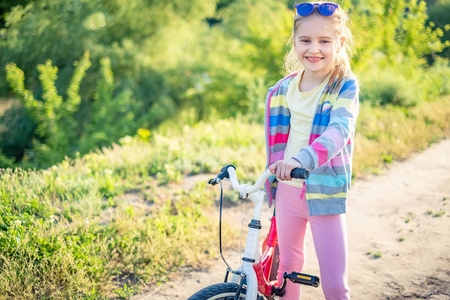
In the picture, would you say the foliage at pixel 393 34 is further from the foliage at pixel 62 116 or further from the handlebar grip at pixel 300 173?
the handlebar grip at pixel 300 173

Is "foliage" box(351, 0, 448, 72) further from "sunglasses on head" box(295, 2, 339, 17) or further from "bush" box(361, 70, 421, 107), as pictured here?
"sunglasses on head" box(295, 2, 339, 17)

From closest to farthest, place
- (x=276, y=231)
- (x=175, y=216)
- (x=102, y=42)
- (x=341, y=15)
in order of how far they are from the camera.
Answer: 1. (x=341, y=15)
2. (x=276, y=231)
3. (x=175, y=216)
4. (x=102, y=42)

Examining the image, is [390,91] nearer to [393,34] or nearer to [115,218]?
[393,34]

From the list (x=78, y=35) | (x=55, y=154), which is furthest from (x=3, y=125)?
(x=78, y=35)

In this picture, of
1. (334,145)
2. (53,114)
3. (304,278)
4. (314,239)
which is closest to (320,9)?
(334,145)

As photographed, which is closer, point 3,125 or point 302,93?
point 302,93

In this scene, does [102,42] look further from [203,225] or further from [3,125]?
[203,225]

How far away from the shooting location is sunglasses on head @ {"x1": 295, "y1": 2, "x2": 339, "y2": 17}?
192 cm

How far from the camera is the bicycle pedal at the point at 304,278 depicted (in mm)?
2037


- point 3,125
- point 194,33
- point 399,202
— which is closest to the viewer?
point 399,202

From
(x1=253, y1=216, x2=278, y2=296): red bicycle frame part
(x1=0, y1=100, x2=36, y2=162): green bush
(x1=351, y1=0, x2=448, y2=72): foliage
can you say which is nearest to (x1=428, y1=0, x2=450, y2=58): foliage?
(x1=351, y1=0, x2=448, y2=72): foliage

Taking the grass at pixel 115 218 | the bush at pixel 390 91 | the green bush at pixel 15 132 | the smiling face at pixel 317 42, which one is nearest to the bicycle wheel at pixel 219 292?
the smiling face at pixel 317 42

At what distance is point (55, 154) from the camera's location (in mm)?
7320

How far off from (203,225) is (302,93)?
2.10m
